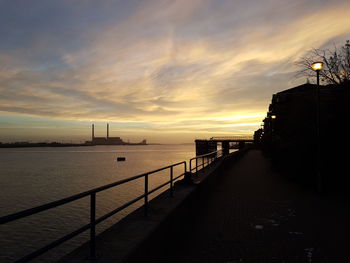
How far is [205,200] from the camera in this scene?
10227 millimetres

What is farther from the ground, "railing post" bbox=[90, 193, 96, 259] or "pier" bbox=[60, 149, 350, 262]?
"railing post" bbox=[90, 193, 96, 259]

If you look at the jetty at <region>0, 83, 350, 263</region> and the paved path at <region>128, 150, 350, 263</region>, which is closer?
the jetty at <region>0, 83, 350, 263</region>

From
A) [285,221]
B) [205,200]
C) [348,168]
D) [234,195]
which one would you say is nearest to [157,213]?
[285,221]

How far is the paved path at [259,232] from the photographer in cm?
519

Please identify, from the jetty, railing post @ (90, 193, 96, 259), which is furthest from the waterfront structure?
railing post @ (90, 193, 96, 259)

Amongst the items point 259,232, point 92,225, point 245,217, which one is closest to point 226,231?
point 259,232

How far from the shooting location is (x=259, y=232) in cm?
660

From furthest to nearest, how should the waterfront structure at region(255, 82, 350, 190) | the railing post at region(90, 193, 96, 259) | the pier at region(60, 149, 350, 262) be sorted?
the waterfront structure at region(255, 82, 350, 190) < the pier at region(60, 149, 350, 262) < the railing post at region(90, 193, 96, 259)

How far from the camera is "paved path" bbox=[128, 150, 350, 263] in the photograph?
519 cm

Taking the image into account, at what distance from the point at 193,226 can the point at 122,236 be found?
291 centimetres

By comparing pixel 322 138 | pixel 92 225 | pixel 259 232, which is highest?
pixel 322 138

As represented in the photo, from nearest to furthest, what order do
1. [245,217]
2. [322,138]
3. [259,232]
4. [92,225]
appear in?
1. [92,225]
2. [259,232]
3. [245,217]
4. [322,138]

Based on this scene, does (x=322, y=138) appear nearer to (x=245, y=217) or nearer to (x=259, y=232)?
(x=245, y=217)

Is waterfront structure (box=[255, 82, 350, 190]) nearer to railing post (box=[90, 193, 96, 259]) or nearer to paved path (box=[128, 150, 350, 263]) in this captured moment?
paved path (box=[128, 150, 350, 263])
